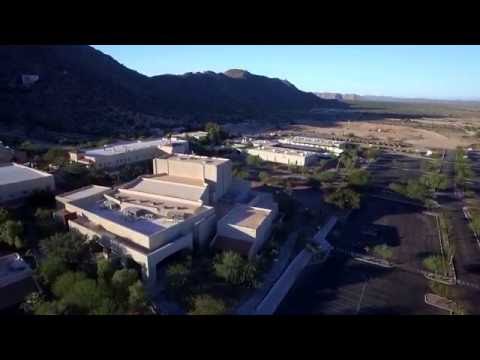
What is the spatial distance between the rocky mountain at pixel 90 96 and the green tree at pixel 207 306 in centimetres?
2750

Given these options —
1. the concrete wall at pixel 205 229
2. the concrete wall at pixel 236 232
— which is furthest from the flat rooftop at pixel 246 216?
the concrete wall at pixel 205 229

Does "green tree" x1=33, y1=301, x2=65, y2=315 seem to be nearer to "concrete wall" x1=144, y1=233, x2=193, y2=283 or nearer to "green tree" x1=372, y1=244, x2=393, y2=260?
"concrete wall" x1=144, y1=233, x2=193, y2=283

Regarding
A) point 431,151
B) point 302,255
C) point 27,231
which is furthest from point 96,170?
point 431,151

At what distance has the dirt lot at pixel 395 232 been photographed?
14.1m

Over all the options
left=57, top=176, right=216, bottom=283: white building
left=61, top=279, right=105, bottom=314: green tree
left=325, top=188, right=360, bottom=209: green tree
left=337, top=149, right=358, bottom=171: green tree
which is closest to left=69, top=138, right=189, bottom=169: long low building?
left=57, top=176, right=216, bottom=283: white building

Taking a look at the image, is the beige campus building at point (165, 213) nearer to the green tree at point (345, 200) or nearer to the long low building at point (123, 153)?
the green tree at point (345, 200)

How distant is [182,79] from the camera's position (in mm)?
78250

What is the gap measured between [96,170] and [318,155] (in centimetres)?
1957

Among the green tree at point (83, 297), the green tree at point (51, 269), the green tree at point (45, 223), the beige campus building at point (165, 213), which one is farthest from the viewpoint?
the green tree at point (45, 223)

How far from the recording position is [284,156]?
2909cm

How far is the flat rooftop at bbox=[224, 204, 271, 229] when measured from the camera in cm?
1343
